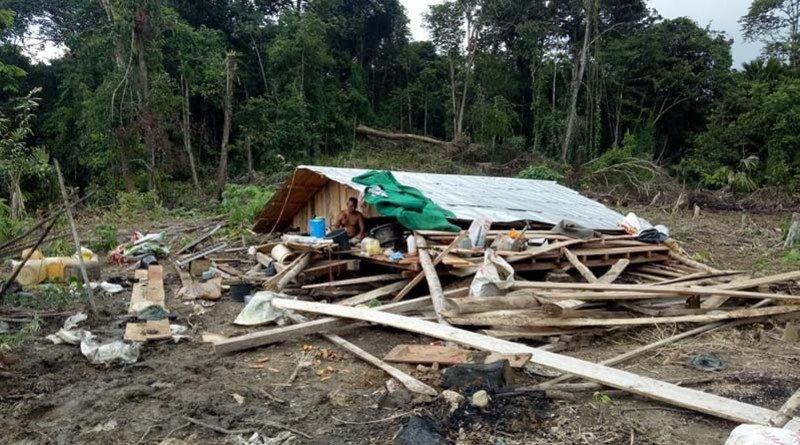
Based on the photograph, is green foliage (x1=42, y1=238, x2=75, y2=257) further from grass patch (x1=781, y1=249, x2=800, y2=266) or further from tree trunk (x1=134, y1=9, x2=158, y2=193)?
grass patch (x1=781, y1=249, x2=800, y2=266)

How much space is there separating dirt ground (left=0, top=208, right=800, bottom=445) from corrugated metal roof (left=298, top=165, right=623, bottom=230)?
348 centimetres

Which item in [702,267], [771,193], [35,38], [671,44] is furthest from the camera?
[671,44]

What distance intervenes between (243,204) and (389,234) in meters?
7.70

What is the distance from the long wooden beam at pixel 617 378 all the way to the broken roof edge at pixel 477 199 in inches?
132

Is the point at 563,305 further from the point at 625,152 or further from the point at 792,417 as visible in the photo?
the point at 625,152

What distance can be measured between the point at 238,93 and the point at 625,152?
18039mm

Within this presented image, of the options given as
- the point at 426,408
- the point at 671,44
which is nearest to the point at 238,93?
the point at 671,44

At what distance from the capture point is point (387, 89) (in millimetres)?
32562

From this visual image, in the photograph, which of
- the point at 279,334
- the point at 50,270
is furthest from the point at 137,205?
the point at 279,334

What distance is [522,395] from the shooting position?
3.51 metres

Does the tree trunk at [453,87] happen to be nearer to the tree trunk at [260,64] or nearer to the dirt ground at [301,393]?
the tree trunk at [260,64]

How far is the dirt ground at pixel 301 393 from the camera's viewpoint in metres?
3.26

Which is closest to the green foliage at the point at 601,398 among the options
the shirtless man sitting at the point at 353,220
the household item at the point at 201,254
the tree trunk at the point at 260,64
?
the shirtless man sitting at the point at 353,220

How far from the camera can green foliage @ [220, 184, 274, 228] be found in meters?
12.1
